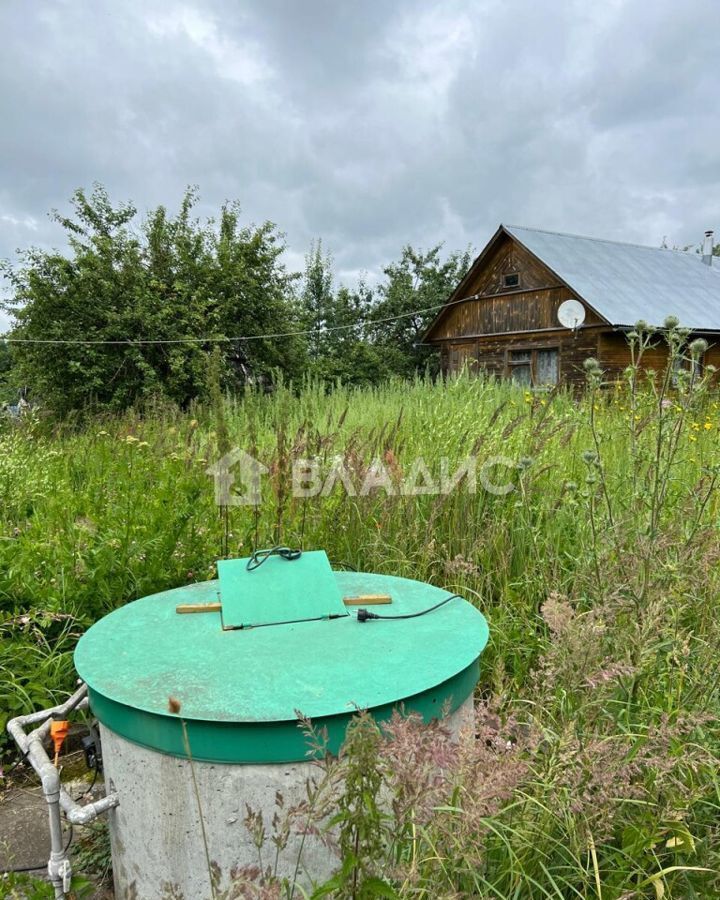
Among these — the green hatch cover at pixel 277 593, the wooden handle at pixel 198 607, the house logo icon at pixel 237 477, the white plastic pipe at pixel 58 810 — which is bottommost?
the white plastic pipe at pixel 58 810

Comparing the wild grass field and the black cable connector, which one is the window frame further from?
the black cable connector

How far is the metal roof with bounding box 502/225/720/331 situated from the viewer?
1561cm

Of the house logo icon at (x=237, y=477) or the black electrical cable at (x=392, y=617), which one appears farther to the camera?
the house logo icon at (x=237, y=477)

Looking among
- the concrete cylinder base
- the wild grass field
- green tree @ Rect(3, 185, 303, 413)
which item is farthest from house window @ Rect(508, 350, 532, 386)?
the concrete cylinder base

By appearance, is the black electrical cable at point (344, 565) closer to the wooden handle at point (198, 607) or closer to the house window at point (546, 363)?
the wooden handle at point (198, 607)

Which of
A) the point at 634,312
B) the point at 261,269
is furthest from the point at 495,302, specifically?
the point at 261,269

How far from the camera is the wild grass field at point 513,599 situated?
1.06 metres

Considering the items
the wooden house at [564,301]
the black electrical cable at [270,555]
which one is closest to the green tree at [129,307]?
the wooden house at [564,301]

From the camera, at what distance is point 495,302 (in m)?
18.8

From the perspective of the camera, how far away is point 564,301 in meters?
14.5

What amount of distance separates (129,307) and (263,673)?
12112 millimetres

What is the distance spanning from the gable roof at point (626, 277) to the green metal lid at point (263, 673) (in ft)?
47.7

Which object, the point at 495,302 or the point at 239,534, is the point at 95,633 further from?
the point at 495,302

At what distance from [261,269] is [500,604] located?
12.5 metres
